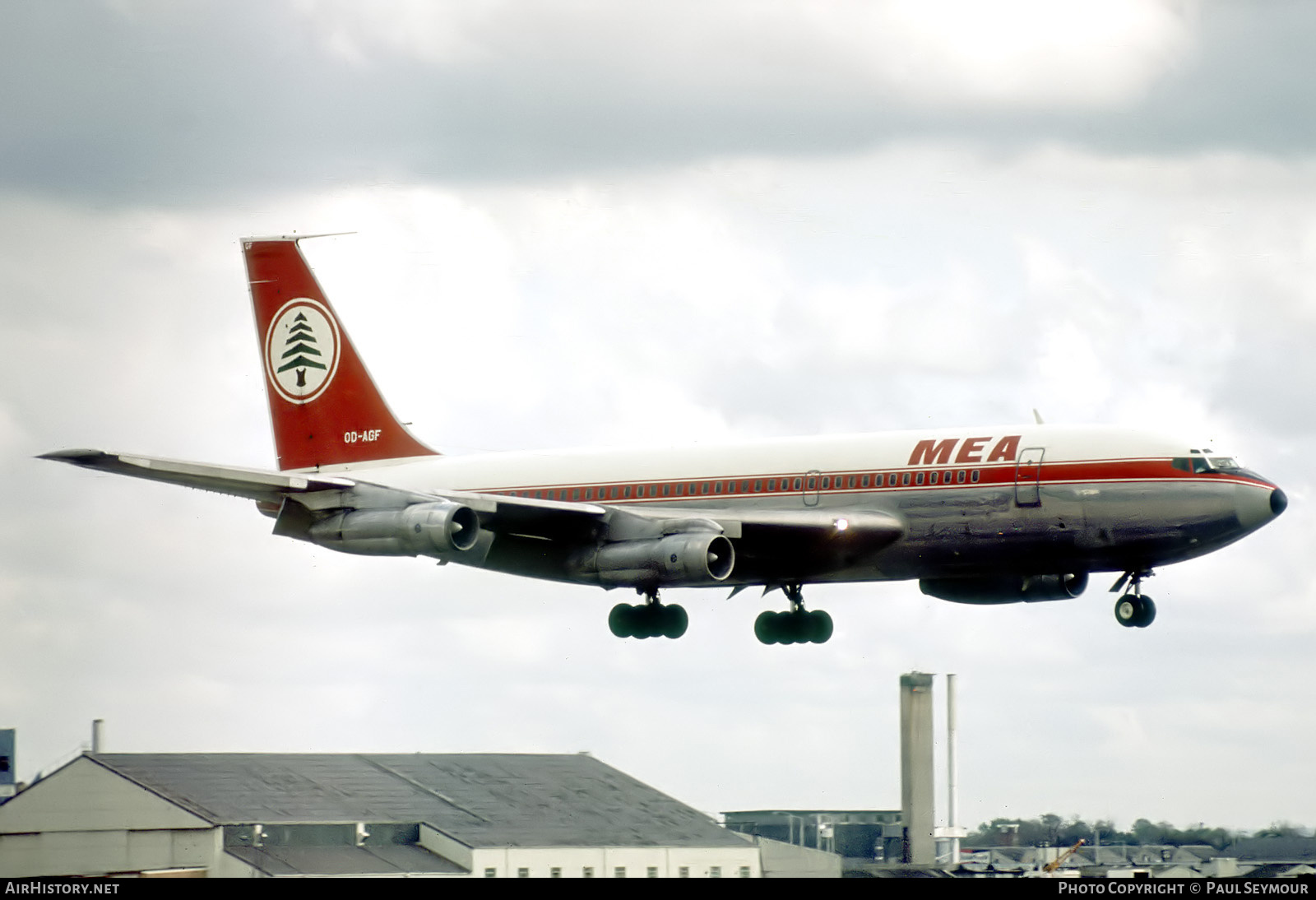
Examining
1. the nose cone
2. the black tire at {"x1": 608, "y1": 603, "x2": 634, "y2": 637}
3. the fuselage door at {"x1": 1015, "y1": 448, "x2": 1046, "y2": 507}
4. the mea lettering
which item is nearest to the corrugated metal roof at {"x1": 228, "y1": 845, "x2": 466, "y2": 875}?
the black tire at {"x1": 608, "y1": 603, "x2": 634, "y2": 637}

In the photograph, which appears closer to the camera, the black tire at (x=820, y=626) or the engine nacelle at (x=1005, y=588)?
the engine nacelle at (x=1005, y=588)

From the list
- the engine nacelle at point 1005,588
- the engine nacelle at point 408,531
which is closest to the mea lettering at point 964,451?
the engine nacelle at point 1005,588

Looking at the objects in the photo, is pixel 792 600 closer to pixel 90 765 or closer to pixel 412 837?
pixel 412 837

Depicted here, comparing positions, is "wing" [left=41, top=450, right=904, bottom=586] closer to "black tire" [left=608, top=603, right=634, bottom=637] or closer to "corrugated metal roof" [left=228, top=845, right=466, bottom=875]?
"black tire" [left=608, top=603, right=634, bottom=637]

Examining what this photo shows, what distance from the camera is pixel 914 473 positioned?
2584 inches

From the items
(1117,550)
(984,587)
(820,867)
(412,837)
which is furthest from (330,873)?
(1117,550)

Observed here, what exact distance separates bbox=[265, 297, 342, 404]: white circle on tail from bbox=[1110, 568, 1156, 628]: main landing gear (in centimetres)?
3258

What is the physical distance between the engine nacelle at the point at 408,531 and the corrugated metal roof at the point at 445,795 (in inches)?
547

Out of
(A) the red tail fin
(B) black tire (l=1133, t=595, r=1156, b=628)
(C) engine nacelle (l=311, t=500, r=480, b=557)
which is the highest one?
(A) the red tail fin

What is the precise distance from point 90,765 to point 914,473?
1365 inches

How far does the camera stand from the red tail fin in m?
79.8

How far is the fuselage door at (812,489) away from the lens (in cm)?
6731

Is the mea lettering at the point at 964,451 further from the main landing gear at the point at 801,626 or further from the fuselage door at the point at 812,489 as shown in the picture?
the main landing gear at the point at 801,626

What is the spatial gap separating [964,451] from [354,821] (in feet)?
98.4
